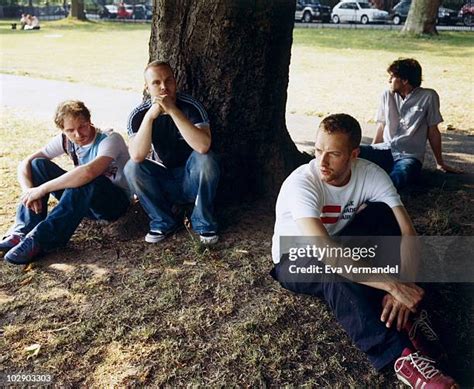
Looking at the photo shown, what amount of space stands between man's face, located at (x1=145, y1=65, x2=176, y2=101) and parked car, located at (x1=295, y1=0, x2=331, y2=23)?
Result: 111ft

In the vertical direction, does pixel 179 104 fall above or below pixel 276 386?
above

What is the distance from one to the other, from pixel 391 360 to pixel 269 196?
202 centimetres

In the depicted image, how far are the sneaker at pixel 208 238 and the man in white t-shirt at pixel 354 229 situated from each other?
76cm

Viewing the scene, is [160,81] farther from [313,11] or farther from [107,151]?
[313,11]

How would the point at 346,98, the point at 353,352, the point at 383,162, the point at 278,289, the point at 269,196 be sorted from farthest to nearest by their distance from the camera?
the point at 346,98, the point at 383,162, the point at 269,196, the point at 278,289, the point at 353,352

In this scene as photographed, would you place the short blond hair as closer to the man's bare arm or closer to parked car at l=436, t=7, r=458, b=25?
the man's bare arm

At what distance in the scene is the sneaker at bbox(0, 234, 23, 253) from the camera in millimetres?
3871

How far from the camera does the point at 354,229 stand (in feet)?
10.3

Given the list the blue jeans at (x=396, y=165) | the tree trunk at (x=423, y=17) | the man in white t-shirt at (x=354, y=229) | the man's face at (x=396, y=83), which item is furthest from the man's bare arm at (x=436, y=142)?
the tree trunk at (x=423, y=17)

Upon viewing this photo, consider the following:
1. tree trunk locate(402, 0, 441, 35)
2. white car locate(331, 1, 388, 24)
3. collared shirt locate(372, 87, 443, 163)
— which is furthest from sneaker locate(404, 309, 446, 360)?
white car locate(331, 1, 388, 24)

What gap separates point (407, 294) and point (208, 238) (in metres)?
1.55

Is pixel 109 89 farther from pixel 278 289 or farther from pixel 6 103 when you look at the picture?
pixel 278 289

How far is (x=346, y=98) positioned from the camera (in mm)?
10133

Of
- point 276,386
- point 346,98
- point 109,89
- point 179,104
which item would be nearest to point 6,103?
point 109,89
